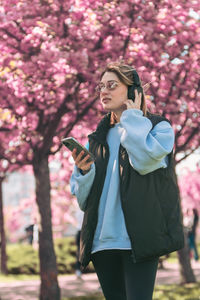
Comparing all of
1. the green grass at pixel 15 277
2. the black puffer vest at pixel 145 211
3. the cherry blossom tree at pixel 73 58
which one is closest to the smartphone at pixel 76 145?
the black puffer vest at pixel 145 211

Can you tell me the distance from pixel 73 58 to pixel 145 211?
4358 millimetres

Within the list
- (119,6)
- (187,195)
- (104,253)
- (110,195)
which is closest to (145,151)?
(110,195)

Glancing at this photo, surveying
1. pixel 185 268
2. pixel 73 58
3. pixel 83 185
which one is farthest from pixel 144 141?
pixel 185 268

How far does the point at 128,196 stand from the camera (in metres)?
2.83

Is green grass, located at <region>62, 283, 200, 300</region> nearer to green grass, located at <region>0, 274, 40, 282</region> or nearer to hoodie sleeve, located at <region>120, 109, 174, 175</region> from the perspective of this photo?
hoodie sleeve, located at <region>120, 109, 174, 175</region>

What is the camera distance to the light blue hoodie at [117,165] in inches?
111

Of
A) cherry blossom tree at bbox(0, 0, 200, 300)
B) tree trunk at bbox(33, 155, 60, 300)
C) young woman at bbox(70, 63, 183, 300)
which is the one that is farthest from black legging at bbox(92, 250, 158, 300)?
tree trunk at bbox(33, 155, 60, 300)

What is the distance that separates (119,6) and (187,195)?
764 inches

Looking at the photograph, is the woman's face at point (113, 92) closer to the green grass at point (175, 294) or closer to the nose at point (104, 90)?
the nose at point (104, 90)

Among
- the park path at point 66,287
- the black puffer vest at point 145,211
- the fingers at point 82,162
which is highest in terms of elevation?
the fingers at point 82,162

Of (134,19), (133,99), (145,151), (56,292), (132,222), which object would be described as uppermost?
(134,19)

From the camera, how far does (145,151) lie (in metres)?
2.80

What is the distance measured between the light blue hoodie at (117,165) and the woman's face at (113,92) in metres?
0.16

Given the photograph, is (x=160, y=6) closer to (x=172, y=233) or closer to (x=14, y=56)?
(x=14, y=56)
